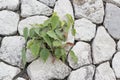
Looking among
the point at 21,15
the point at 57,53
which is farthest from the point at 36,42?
the point at 21,15

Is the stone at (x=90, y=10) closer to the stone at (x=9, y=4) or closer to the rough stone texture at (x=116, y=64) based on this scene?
the rough stone texture at (x=116, y=64)

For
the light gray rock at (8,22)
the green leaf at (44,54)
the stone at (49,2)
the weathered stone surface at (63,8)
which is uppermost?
the stone at (49,2)

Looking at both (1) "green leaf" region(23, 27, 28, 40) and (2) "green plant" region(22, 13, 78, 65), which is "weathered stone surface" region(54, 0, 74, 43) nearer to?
(2) "green plant" region(22, 13, 78, 65)

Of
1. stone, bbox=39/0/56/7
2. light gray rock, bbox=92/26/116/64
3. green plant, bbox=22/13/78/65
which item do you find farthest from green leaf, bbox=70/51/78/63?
stone, bbox=39/0/56/7

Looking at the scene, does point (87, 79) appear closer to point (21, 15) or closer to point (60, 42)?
point (60, 42)

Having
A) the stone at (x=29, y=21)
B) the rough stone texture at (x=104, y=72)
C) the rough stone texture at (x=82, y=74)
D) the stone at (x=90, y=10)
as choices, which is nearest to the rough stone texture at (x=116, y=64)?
the rough stone texture at (x=104, y=72)

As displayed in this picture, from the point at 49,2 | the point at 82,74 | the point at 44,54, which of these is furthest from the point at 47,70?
the point at 49,2

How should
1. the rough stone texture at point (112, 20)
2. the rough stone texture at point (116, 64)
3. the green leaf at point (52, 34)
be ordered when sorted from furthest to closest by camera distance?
1. the rough stone texture at point (112, 20)
2. the rough stone texture at point (116, 64)
3. the green leaf at point (52, 34)
